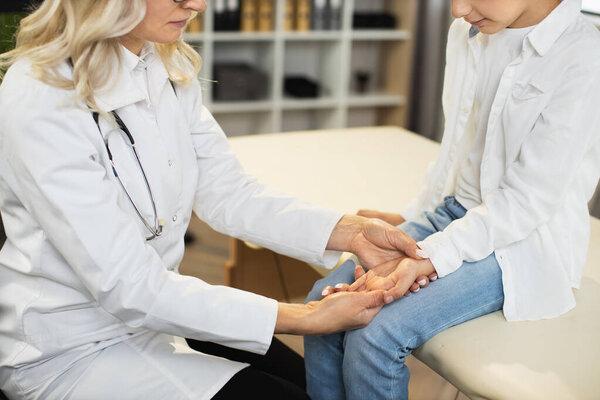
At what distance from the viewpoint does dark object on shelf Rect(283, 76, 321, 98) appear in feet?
12.1

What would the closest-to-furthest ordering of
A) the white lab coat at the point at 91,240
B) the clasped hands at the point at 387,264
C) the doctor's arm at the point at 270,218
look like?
the white lab coat at the point at 91,240
the clasped hands at the point at 387,264
the doctor's arm at the point at 270,218

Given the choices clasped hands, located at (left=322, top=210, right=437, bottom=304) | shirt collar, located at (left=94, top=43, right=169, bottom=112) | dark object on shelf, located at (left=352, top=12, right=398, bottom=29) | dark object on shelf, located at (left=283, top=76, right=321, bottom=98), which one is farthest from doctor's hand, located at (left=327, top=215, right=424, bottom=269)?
dark object on shelf, located at (left=352, top=12, right=398, bottom=29)

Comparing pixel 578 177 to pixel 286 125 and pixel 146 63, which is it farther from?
pixel 286 125

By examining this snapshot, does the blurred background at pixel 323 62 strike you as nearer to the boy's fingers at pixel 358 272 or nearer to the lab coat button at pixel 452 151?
the lab coat button at pixel 452 151

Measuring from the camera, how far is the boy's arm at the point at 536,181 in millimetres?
1209

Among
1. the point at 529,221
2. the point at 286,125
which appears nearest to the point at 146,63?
the point at 529,221

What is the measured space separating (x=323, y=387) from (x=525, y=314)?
0.41 meters

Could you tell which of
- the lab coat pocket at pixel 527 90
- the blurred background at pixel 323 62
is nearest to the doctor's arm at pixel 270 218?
the lab coat pocket at pixel 527 90

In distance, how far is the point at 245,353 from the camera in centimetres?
142

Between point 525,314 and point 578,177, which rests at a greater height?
point 578,177

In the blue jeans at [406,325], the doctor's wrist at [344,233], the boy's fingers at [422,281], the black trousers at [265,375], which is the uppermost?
the doctor's wrist at [344,233]

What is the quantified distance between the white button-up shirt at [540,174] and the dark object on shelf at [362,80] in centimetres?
260

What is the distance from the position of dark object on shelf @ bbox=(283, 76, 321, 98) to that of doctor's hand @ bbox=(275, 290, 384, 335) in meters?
2.55

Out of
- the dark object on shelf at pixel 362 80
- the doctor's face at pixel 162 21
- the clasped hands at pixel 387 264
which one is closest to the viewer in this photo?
the doctor's face at pixel 162 21
